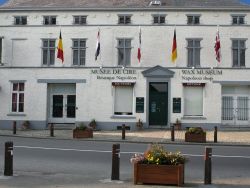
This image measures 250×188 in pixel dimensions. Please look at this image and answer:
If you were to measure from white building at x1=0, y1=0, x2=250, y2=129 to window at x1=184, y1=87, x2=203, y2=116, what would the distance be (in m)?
0.07

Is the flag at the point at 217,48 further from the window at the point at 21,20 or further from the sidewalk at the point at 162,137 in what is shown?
the window at the point at 21,20

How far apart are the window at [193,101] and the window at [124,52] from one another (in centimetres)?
464

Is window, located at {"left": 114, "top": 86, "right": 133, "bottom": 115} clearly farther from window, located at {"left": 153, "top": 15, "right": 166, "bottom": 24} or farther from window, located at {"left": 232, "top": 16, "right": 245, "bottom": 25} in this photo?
window, located at {"left": 232, "top": 16, "right": 245, "bottom": 25}

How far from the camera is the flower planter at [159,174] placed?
10.8m

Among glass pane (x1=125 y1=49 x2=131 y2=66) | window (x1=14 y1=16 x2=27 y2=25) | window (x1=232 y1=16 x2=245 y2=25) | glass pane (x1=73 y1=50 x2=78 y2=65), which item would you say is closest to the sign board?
glass pane (x1=125 y1=49 x2=131 y2=66)

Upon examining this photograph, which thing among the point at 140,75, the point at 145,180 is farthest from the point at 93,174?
the point at 140,75

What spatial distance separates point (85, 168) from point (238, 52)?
2099cm

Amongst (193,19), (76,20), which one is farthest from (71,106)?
(193,19)

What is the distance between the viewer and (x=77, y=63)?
33375mm

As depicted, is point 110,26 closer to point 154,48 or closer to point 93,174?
point 154,48

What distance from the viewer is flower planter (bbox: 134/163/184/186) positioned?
35.6 feet

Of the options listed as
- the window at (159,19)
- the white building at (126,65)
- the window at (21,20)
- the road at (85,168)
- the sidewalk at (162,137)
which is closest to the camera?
the road at (85,168)

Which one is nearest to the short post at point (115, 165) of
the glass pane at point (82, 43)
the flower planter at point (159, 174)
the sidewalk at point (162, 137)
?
the flower planter at point (159, 174)

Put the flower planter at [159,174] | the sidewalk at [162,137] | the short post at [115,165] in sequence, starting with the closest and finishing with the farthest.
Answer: the flower planter at [159,174] → the short post at [115,165] → the sidewalk at [162,137]
